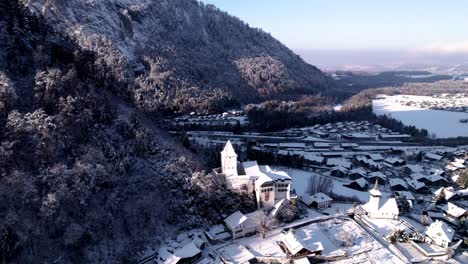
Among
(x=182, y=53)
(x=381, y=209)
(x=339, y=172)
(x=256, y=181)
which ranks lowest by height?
(x=339, y=172)

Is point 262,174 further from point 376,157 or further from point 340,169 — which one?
point 376,157

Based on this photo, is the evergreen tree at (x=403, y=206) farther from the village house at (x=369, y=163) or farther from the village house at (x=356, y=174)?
the village house at (x=369, y=163)

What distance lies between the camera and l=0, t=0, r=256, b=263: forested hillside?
2370 cm

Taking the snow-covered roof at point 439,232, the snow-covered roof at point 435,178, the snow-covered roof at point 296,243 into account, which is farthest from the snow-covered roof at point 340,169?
the snow-covered roof at point 296,243

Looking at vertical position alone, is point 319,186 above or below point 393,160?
above

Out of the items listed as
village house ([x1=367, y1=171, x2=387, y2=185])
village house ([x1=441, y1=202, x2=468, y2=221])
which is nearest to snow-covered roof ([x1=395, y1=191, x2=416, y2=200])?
village house ([x1=441, y1=202, x2=468, y2=221])

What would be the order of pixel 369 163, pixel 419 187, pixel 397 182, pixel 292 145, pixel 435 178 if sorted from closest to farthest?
Answer: pixel 419 187, pixel 397 182, pixel 435 178, pixel 369 163, pixel 292 145

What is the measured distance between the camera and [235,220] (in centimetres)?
2877

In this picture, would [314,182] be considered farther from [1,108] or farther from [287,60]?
[287,60]

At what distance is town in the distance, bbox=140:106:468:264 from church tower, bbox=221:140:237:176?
53mm

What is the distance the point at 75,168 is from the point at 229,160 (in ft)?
41.3

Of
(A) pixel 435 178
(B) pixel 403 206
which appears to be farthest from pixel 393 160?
(B) pixel 403 206

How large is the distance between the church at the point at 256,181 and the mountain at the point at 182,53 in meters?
17.4

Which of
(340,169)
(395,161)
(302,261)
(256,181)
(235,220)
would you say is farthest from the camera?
(395,161)
